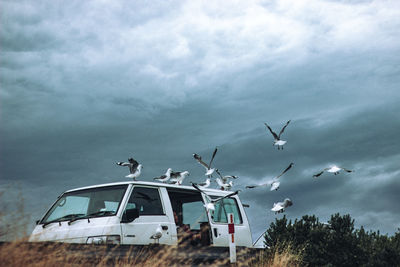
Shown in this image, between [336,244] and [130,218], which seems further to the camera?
[336,244]

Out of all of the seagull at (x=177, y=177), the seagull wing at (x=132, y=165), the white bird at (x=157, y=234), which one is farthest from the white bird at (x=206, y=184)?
the white bird at (x=157, y=234)

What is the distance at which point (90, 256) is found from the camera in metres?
7.31

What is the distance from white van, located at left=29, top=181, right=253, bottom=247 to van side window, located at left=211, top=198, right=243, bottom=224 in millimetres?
30

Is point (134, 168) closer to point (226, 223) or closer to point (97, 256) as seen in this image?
point (226, 223)

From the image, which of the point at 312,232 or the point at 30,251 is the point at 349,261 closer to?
the point at 312,232

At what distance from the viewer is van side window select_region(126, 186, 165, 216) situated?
948 centimetres

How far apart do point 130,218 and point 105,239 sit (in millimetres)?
576

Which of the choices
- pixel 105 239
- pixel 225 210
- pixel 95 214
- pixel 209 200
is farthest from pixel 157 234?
pixel 225 210

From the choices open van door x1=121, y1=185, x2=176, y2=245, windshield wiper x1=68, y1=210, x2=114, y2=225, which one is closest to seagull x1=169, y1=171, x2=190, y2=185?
open van door x1=121, y1=185, x2=176, y2=245

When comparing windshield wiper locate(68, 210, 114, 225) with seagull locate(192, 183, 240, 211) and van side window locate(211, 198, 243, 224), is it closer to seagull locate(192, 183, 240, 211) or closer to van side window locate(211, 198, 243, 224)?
seagull locate(192, 183, 240, 211)

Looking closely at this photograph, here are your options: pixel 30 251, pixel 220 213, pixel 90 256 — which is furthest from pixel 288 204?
pixel 30 251

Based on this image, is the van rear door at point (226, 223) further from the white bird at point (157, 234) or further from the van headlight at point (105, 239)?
the van headlight at point (105, 239)

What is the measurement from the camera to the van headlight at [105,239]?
870 cm

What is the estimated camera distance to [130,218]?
8930 millimetres
